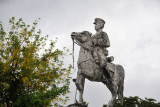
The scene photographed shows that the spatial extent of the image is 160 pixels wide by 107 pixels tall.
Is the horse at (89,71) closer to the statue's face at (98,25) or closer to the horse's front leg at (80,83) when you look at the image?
the horse's front leg at (80,83)

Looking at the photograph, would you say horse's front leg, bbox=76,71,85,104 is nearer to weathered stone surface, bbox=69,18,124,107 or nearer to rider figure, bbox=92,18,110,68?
weathered stone surface, bbox=69,18,124,107

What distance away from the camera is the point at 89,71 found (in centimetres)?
975

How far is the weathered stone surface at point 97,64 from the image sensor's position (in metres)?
9.84

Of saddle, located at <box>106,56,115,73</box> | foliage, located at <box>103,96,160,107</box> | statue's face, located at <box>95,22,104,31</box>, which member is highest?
statue's face, located at <box>95,22,104,31</box>

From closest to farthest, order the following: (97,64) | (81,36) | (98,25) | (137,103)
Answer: (97,64) → (81,36) → (98,25) → (137,103)

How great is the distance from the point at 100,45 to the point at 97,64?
0.83m

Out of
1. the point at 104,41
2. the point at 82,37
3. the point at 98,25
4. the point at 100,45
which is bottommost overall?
the point at 100,45

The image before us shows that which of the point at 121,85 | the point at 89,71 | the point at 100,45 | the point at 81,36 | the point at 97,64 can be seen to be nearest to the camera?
the point at 89,71

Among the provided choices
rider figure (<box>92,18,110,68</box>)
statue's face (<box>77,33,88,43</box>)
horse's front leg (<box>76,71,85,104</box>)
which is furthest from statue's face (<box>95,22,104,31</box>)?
horse's front leg (<box>76,71,85,104</box>)

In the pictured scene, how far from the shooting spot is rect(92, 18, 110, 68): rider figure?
1007 centimetres

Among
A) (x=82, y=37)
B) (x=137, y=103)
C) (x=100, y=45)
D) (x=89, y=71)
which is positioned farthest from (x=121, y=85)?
(x=137, y=103)

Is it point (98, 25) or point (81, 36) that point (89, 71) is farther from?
A: point (98, 25)

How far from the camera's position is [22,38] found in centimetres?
2039

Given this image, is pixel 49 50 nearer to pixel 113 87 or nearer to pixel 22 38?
pixel 22 38
